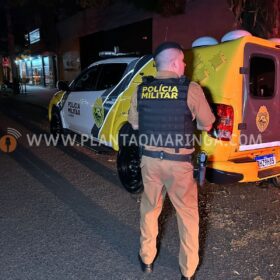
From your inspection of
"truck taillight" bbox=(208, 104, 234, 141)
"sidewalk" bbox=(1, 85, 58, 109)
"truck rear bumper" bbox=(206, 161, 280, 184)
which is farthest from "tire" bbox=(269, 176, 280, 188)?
"sidewalk" bbox=(1, 85, 58, 109)

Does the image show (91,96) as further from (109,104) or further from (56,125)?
(56,125)

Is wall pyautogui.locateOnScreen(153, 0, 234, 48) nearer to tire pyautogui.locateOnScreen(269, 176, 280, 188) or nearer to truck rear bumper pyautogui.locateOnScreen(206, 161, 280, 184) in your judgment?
tire pyautogui.locateOnScreen(269, 176, 280, 188)

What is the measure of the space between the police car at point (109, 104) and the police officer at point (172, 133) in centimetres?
204

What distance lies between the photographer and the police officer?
8.66 ft

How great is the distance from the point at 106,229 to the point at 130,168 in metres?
1.21

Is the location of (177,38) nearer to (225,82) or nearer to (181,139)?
(225,82)

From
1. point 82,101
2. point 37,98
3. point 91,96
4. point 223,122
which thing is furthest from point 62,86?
point 37,98

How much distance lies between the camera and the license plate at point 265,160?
424 centimetres

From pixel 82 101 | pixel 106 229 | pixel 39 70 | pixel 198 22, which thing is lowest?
pixel 106 229

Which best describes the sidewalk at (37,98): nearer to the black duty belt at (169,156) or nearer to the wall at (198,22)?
the wall at (198,22)

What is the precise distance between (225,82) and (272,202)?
5.85 feet

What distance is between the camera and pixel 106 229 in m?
3.89

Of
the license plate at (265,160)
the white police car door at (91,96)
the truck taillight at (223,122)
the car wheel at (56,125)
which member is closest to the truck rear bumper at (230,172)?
the license plate at (265,160)

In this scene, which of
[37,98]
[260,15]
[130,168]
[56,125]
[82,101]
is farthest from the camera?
[37,98]
